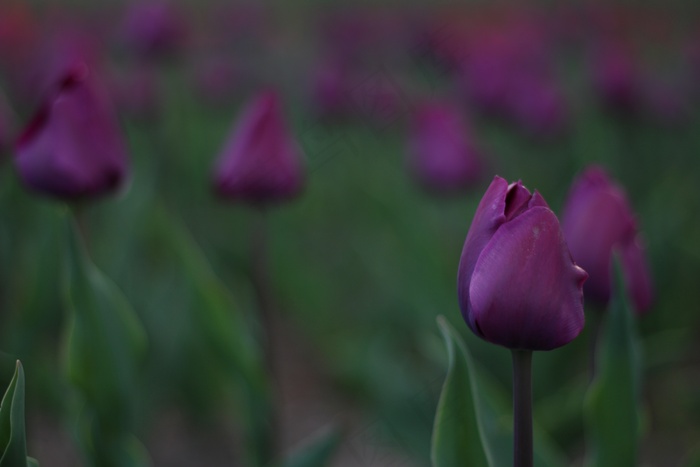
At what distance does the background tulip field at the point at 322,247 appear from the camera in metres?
1.13

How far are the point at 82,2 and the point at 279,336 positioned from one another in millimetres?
3101

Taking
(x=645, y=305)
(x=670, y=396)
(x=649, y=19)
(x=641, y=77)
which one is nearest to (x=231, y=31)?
(x=641, y=77)

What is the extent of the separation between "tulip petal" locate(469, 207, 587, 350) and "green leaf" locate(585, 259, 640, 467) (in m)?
0.20

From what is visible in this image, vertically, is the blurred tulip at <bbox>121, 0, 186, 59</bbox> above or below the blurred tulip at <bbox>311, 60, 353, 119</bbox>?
above

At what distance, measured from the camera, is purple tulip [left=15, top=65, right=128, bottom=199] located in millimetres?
906

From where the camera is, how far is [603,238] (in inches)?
32.1

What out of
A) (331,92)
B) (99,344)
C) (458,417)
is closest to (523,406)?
(458,417)

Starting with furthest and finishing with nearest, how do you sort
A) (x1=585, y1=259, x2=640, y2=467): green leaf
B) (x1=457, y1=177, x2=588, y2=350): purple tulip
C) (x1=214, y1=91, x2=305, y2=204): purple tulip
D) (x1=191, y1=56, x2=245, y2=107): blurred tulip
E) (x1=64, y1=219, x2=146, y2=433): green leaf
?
(x1=191, y1=56, x2=245, y2=107): blurred tulip < (x1=214, y1=91, x2=305, y2=204): purple tulip < (x1=64, y1=219, x2=146, y2=433): green leaf < (x1=585, y1=259, x2=640, y2=467): green leaf < (x1=457, y1=177, x2=588, y2=350): purple tulip

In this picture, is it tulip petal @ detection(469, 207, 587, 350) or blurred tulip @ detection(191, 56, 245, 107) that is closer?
tulip petal @ detection(469, 207, 587, 350)

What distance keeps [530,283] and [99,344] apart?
0.56 m

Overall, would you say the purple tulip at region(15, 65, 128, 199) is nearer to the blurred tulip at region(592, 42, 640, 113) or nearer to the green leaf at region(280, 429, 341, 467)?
the green leaf at region(280, 429, 341, 467)

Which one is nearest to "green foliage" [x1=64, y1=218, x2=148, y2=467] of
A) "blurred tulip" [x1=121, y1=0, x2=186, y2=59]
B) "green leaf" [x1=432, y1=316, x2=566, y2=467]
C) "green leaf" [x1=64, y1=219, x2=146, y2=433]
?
"green leaf" [x1=64, y1=219, x2=146, y2=433]

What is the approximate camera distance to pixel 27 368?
1347mm

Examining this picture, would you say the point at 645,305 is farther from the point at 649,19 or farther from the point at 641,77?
the point at 649,19
